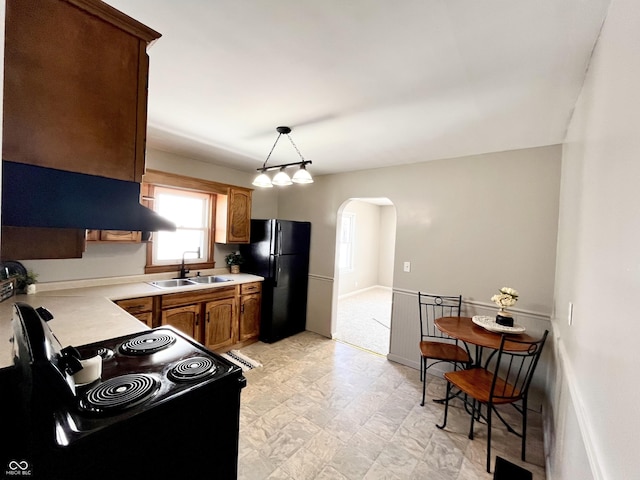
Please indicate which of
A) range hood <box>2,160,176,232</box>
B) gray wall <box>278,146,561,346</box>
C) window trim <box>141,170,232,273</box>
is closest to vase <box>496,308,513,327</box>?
gray wall <box>278,146,561,346</box>

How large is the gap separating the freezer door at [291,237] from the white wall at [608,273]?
3.06 m

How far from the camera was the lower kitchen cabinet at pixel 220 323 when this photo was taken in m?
3.27

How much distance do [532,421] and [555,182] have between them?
2.17 meters

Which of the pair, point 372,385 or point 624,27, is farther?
point 372,385

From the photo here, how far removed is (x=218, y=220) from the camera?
3.95 meters

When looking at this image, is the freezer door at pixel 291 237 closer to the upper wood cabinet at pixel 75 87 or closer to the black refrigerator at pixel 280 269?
the black refrigerator at pixel 280 269

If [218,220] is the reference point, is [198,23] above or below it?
above

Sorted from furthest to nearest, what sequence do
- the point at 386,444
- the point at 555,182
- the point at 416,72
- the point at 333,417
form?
the point at 555,182
the point at 333,417
the point at 386,444
the point at 416,72

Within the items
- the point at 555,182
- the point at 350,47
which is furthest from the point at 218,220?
the point at 555,182

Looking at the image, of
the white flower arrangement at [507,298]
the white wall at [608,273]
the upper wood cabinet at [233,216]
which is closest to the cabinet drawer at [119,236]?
the upper wood cabinet at [233,216]

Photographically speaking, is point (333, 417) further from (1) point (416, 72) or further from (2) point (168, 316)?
(1) point (416, 72)

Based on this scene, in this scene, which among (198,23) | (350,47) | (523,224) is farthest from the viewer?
(523,224)

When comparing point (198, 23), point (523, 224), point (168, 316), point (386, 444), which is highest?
point (198, 23)

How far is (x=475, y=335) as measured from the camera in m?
2.29
